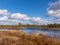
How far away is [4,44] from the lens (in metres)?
12.7

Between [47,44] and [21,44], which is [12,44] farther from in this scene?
[47,44]

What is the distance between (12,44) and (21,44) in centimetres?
104

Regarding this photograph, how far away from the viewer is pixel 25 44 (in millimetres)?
13500

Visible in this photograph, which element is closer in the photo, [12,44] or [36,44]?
[12,44]

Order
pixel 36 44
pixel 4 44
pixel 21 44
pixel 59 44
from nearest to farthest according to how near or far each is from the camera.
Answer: pixel 4 44
pixel 21 44
pixel 36 44
pixel 59 44

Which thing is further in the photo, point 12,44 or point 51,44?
point 51,44

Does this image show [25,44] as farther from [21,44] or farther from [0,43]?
[0,43]

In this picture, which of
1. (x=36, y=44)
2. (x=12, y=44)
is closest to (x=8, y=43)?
(x=12, y=44)

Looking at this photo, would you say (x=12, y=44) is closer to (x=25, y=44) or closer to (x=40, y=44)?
(x=25, y=44)

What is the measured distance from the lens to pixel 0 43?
13008 millimetres

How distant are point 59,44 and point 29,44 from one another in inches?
174

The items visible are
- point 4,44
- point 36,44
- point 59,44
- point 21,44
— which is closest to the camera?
point 4,44

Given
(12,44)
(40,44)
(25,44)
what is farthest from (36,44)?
(12,44)

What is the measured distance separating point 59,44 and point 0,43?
23.3 ft
